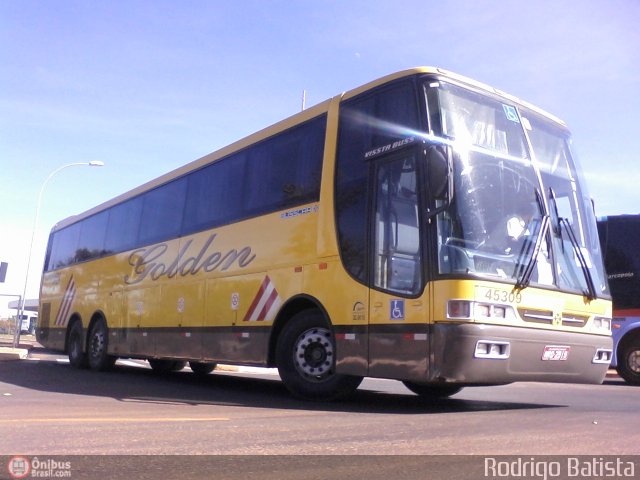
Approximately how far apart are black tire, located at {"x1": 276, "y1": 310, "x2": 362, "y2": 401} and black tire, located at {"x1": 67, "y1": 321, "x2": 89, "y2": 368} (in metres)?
8.44

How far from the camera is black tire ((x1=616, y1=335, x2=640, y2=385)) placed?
1329 cm

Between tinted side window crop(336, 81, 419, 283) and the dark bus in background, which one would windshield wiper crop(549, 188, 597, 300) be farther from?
the dark bus in background

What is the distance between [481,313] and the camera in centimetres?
668

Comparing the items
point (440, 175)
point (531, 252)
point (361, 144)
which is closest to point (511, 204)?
point (531, 252)

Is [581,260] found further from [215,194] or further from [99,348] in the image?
[99,348]

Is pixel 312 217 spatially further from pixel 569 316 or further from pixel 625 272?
pixel 625 272

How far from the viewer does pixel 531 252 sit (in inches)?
287

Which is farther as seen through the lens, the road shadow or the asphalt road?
the road shadow

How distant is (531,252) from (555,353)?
1.13m

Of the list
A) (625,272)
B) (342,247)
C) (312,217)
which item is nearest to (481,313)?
(342,247)

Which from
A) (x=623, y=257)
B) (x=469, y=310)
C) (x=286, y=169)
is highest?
(x=286, y=169)

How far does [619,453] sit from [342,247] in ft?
12.7

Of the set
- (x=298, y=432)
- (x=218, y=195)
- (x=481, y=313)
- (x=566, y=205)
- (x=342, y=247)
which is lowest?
(x=298, y=432)

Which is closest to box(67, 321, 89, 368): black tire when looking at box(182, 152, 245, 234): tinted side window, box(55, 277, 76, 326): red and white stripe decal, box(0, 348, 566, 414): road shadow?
box(55, 277, 76, 326): red and white stripe decal
